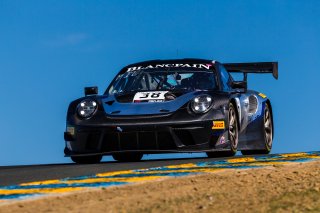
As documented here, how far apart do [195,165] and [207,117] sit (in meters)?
1.67

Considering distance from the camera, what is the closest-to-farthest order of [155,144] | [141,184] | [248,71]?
[141,184]
[155,144]
[248,71]

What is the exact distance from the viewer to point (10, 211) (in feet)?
17.9

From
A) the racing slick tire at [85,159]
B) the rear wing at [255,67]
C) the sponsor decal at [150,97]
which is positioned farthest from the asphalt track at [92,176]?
the rear wing at [255,67]

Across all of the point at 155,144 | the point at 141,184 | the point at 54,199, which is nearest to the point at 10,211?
the point at 54,199

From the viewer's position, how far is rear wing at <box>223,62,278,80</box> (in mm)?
14510

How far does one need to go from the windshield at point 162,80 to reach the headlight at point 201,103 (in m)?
0.82

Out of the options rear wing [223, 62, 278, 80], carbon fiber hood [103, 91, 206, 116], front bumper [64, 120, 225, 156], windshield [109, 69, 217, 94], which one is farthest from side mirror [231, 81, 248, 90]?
rear wing [223, 62, 278, 80]

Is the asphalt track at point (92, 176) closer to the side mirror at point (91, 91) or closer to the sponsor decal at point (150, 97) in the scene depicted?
the sponsor decal at point (150, 97)

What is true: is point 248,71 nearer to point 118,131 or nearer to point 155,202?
point 118,131

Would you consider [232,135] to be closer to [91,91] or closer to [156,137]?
[156,137]

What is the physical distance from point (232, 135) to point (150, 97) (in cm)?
123

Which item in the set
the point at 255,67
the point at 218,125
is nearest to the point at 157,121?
the point at 218,125

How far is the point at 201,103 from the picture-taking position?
1024 cm

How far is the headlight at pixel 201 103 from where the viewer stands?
10.2 meters
